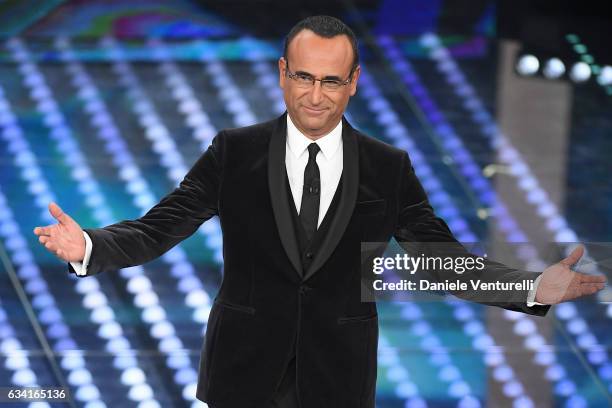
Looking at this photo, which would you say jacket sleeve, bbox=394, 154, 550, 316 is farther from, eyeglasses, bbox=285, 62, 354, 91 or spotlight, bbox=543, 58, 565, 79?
spotlight, bbox=543, 58, 565, 79

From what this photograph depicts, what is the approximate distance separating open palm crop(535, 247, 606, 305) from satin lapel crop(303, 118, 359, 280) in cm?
42

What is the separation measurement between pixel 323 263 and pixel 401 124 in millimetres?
4005

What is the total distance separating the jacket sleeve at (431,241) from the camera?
220cm

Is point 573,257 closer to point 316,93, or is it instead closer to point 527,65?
point 316,93

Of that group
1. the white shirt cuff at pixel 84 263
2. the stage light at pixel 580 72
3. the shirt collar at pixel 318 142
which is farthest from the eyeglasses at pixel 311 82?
the stage light at pixel 580 72

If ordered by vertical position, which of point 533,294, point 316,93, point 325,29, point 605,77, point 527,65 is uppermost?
point 325,29

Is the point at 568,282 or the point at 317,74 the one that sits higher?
the point at 317,74

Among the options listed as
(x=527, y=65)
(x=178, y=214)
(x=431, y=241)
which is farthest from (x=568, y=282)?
(x=527, y=65)

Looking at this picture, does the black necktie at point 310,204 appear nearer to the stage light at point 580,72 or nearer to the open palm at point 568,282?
the open palm at point 568,282

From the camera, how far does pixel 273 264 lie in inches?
82.6

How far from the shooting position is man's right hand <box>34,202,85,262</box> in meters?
2.02

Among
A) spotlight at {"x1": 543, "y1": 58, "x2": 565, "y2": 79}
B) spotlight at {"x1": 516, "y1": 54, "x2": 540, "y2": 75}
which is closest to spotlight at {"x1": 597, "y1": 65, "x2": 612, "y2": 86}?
spotlight at {"x1": 543, "y1": 58, "x2": 565, "y2": 79}

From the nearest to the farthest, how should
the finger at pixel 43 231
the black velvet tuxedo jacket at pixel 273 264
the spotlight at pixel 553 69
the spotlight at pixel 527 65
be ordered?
the finger at pixel 43 231 < the black velvet tuxedo jacket at pixel 273 264 < the spotlight at pixel 527 65 < the spotlight at pixel 553 69

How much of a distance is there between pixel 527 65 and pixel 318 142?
15.7ft
